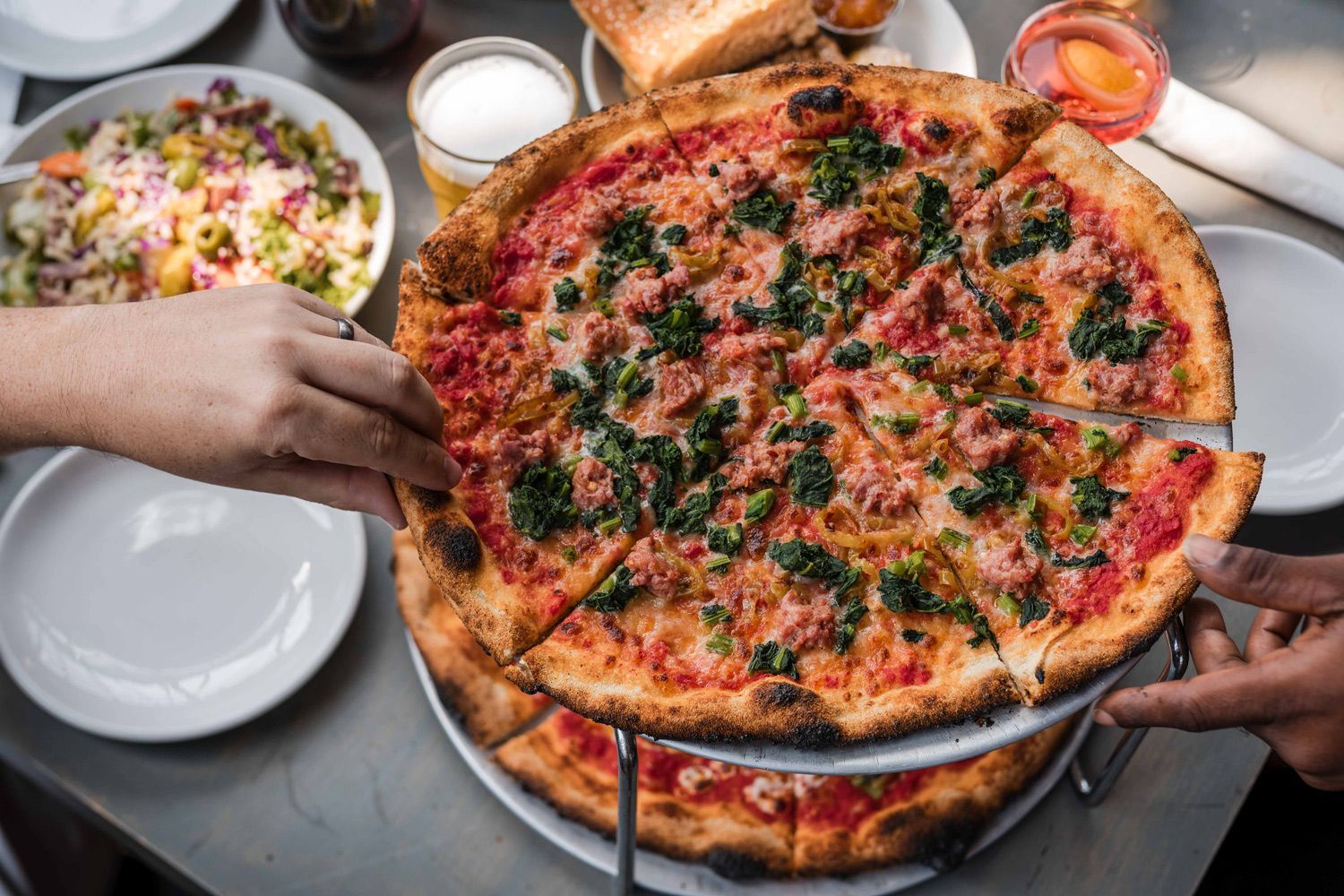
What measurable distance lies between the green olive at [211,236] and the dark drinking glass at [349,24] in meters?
0.80

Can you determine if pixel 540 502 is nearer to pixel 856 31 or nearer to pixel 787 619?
pixel 787 619

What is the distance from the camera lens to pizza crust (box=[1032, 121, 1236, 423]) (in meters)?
2.43

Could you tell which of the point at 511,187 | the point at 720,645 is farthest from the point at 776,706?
the point at 511,187

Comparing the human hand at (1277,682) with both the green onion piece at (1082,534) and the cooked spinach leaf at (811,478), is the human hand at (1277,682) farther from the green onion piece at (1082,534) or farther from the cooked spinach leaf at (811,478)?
the cooked spinach leaf at (811,478)

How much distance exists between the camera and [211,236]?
11.4 ft

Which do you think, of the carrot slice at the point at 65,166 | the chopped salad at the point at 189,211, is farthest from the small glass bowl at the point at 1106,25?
the carrot slice at the point at 65,166

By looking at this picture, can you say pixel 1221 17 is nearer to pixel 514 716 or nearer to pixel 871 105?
pixel 871 105

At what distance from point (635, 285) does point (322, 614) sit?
1.40m

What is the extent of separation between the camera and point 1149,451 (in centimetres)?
243

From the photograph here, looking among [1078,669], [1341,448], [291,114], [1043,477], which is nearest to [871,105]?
[1043,477]

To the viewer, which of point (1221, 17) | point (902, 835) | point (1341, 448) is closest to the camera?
point (902, 835)

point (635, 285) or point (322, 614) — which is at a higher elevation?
point (635, 285)

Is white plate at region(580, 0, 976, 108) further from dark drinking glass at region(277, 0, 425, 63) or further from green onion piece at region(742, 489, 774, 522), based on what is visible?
green onion piece at region(742, 489, 774, 522)

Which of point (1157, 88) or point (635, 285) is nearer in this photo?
point (635, 285)
